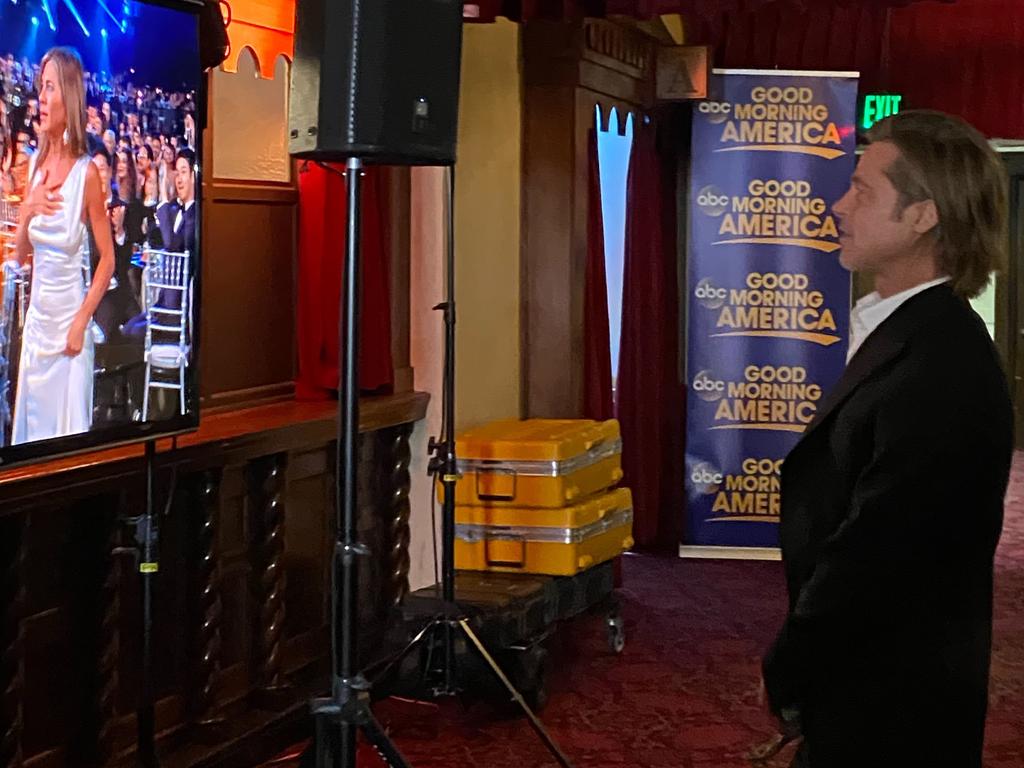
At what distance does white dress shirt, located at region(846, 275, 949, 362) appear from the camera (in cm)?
173

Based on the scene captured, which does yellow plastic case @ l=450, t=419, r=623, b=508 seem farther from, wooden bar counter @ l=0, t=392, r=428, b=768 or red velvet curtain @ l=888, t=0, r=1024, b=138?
red velvet curtain @ l=888, t=0, r=1024, b=138

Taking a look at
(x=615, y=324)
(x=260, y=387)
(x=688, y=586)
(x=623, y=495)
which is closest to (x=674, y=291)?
(x=615, y=324)

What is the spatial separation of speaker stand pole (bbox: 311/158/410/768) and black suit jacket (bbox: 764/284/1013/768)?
72 centimetres

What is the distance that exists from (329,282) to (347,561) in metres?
1.97

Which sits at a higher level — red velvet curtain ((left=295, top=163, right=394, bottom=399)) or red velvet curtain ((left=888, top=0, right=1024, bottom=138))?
red velvet curtain ((left=888, top=0, right=1024, bottom=138))

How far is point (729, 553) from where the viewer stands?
20.3 ft

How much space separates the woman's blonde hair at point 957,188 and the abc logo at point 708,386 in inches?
171

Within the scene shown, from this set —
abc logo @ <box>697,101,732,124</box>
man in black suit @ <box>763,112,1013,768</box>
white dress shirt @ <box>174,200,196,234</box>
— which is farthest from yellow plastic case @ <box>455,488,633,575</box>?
man in black suit @ <box>763,112,1013,768</box>

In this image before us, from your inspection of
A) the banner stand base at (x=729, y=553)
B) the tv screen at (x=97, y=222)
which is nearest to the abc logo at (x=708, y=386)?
the banner stand base at (x=729, y=553)

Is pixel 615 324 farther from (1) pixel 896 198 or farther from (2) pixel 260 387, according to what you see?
(1) pixel 896 198

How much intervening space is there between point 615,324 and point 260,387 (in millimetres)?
2680

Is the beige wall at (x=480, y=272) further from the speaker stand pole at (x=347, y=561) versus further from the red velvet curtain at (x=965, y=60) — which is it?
the red velvet curtain at (x=965, y=60)

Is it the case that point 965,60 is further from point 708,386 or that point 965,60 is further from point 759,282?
point 708,386

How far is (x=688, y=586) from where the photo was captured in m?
5.70
